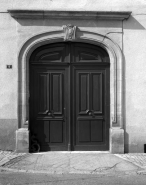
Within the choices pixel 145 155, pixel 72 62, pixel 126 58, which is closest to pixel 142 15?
pixel 126 58

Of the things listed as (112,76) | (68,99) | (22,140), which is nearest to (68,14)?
(112,76)

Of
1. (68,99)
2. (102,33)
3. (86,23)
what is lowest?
(68,99)

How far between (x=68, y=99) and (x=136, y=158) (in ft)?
8.11

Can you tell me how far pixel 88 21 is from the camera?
741cm

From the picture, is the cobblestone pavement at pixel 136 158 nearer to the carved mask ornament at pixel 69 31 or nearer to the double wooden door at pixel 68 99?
the double wooden door at pixel 68 99

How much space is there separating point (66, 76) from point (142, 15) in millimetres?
2770

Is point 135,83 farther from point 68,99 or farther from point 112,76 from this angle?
point 68,99

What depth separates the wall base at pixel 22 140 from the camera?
7.28m

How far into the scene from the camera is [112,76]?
294 inches

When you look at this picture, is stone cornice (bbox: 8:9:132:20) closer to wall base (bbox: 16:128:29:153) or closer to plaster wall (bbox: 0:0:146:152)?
plaster wall (bbox: 0:0:146:152)

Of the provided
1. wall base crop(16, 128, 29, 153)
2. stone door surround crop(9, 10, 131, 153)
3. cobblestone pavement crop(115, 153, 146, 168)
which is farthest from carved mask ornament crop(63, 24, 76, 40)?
cobblestone pavement crop(115, 153, 146, 168)

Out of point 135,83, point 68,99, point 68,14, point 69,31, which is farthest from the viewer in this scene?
point 68,99

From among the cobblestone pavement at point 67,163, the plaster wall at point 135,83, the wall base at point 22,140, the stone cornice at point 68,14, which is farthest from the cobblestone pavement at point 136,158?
the stone cornice at point 68,14

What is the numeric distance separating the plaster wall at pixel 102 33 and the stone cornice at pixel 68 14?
0.12 meters
